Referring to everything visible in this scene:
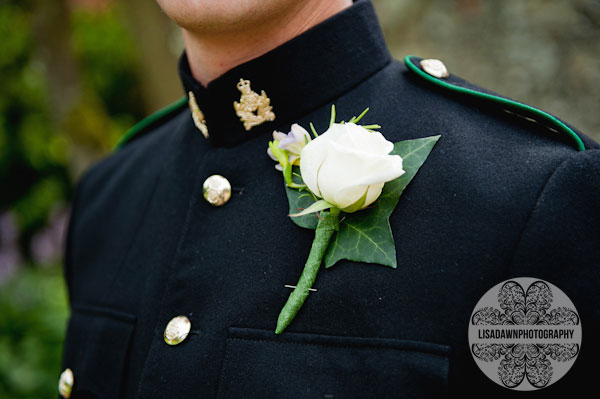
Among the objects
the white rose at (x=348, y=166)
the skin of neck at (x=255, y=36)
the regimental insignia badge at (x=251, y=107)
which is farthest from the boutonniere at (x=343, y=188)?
the skin of neck at (x=255, y=36)

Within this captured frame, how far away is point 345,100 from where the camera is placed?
46.6 inches

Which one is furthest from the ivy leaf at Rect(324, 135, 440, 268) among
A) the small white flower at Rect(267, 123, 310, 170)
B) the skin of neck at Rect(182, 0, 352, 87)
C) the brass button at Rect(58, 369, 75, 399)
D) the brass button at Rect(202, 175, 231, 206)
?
the brass button at Rect(58, 369, 75, 399)

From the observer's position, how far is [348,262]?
100 cm

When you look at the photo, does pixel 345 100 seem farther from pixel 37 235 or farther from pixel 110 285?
pixel 37 235

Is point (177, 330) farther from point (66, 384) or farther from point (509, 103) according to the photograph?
point (509, 103)

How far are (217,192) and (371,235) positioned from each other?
0.35 meters

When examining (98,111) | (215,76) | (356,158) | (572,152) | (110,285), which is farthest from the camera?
(98,111)

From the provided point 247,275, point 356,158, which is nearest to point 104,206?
point 247,275

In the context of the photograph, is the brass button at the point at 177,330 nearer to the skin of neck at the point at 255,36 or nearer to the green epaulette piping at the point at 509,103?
the skin of neck at the point at 255,36

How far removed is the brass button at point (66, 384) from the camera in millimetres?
1344

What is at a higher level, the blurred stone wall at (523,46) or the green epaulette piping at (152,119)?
the green epaulette piping at (152,119)

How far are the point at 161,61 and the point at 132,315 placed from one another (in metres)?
3.18

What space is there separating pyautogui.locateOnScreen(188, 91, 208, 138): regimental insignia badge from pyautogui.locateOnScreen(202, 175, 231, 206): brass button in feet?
0.54

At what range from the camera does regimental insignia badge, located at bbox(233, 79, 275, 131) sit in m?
1.18
